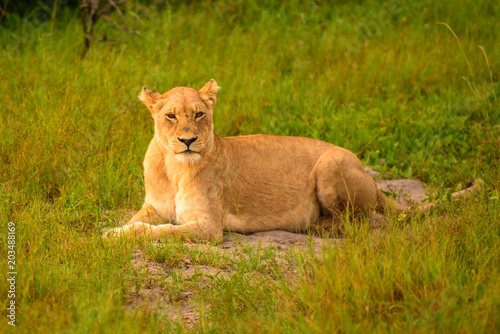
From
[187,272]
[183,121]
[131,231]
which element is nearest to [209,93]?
[183,121]

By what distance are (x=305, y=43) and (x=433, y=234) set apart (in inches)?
233

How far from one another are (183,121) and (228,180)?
75cm

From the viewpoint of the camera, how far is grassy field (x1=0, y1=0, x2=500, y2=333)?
10.1 feet

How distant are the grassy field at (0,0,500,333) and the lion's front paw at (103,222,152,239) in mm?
103

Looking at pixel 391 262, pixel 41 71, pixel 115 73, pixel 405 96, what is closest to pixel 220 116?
pixel 115 73

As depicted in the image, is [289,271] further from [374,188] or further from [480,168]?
[480,168]

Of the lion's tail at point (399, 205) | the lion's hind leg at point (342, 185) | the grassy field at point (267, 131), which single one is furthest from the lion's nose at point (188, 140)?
A: the lion's tail at point (399, 205)

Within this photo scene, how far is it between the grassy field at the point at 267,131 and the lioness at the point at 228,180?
1.47ft

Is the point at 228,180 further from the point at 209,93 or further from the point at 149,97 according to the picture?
the point at 149,97

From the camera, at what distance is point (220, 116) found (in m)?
6.77

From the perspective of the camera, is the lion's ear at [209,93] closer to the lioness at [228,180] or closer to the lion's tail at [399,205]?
the lioness at [228,180]

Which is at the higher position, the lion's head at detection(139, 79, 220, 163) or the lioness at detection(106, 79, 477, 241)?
the lion's head at detection(139, 79, 220, 163)

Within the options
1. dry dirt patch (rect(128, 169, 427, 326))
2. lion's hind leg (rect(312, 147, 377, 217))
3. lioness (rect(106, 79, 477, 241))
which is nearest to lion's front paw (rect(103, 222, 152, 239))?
lioness (rect(106, 79, 477, 241))

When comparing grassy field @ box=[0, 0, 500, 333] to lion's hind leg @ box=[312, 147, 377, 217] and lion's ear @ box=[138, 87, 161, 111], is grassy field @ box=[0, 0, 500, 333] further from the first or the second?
lion's ear @ box=[138, 87, 161, 111]
